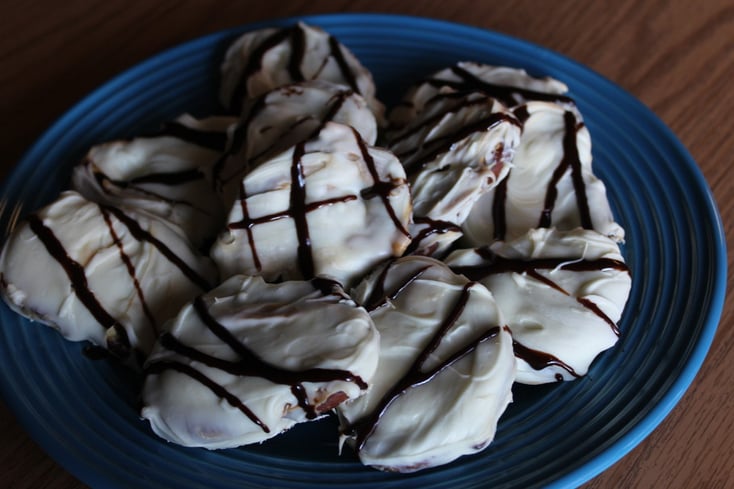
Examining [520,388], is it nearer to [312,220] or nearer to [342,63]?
[312,220]

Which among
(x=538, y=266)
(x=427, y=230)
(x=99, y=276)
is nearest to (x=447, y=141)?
(x=427, y=230)

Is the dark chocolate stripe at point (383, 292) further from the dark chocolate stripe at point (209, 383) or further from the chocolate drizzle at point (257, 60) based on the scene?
the chocolate drizzle at point (257, 60)

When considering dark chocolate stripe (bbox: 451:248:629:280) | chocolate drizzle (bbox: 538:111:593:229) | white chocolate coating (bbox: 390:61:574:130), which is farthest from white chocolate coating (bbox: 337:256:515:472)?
white chocolate coating (bbox: 390:61:574:130)

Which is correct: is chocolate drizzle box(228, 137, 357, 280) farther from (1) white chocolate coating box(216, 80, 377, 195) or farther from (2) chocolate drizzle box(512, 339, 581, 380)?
(2) chocolate drizzle box(512, 339, 581, 380)

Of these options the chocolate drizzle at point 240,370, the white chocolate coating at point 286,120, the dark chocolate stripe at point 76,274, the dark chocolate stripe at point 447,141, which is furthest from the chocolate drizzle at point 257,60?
the chocolate drizzle at point 240,370

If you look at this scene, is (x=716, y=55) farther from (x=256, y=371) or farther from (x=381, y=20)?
(x=256, y=371)

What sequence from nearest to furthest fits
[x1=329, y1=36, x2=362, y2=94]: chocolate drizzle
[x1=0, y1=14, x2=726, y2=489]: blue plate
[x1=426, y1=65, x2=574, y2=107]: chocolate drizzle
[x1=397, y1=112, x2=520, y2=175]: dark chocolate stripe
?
[x1=0, y1=14, x2=726, y2=489]: blue plate → [x1=397, y1=112, x2=520, y2=175]: dark chocolate stripe → [x1=426, y1=65, x2=574, y2=107]: chocolate drizzle → [x1=329, y1=36, x2=362, y2=94]: chocolate drizzle
